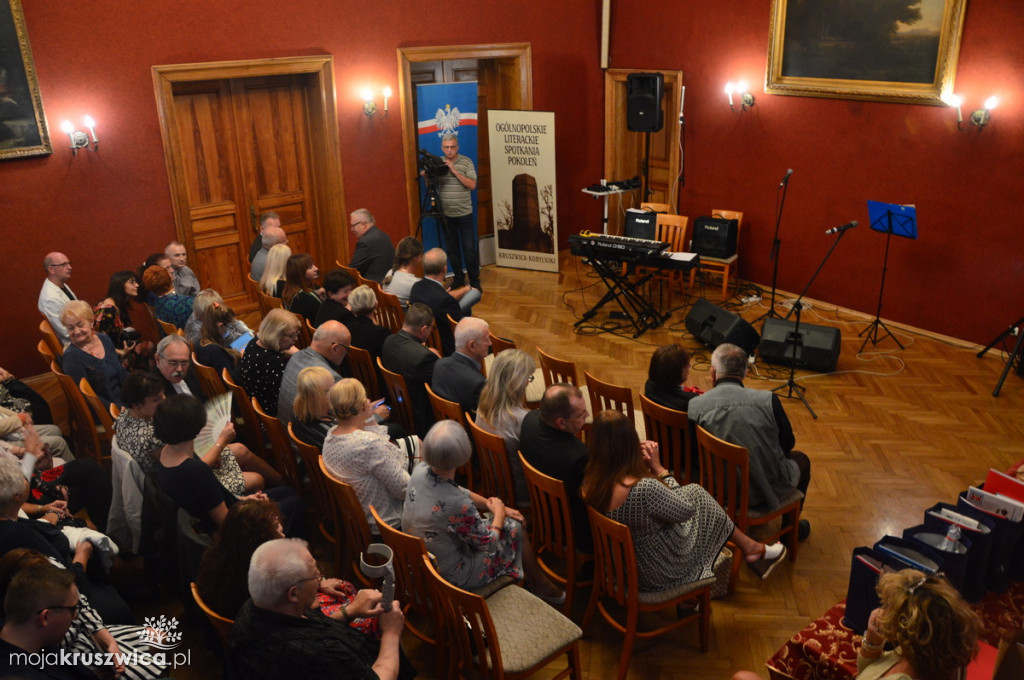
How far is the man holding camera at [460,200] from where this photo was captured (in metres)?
8.45

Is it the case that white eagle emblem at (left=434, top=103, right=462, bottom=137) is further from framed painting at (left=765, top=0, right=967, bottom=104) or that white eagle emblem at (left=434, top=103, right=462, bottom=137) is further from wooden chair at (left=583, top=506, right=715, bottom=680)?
wooden chair at (left=583, top=506, right=715, bottom=680)

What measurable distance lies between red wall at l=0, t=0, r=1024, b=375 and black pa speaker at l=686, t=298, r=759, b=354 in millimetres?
1726

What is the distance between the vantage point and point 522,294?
A: 8.70 meters

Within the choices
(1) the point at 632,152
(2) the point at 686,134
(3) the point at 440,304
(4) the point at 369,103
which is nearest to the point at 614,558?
(3) the point at 440,304

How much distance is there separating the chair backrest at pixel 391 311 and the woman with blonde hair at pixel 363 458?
2316mm

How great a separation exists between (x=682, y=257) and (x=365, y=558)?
16.1 ft

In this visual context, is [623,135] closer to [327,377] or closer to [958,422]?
[958,422]

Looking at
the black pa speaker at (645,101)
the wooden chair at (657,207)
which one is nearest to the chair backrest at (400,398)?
the wooden chair at (657,207)

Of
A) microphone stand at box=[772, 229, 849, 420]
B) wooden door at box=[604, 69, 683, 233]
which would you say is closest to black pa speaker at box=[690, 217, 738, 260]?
wooden door at box=[604, 69, 683, 233]

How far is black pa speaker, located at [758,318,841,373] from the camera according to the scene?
6469mm

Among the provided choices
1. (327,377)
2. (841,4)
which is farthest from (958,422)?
(327,377)

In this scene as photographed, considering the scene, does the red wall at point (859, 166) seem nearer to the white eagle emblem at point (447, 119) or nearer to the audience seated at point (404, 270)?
the white eagle emblem at point (447, 119)

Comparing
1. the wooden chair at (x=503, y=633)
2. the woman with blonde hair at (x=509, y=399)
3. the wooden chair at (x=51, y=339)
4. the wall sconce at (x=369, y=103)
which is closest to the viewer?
the wooden chair at (x=503, y=633)

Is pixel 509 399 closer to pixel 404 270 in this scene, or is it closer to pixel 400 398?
pixel 400 398
